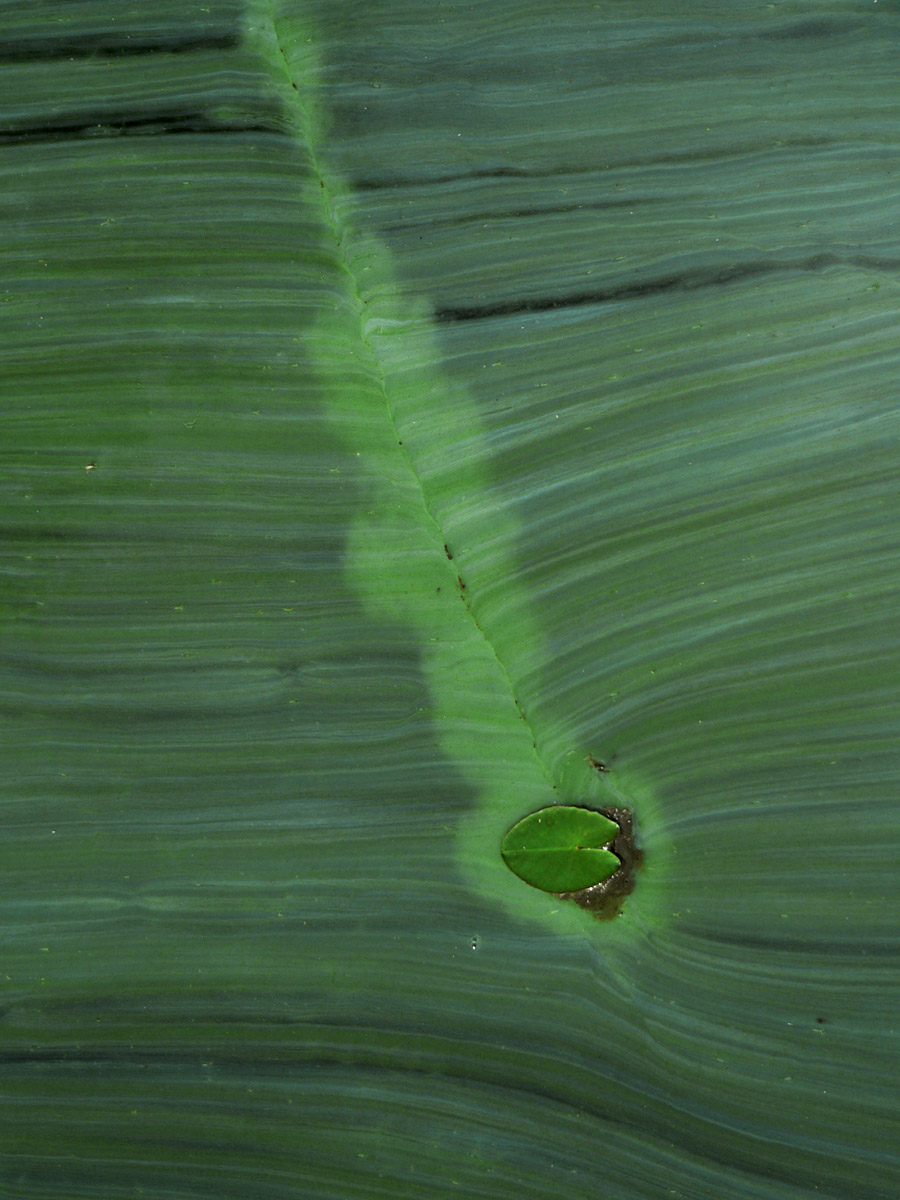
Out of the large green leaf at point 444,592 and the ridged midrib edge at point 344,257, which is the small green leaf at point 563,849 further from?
the ridged midrib edge at point 344,257

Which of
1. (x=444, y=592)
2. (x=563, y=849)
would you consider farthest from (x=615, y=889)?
(x=444, y=592)

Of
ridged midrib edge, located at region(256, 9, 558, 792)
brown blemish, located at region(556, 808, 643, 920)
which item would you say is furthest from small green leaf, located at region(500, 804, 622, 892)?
ridged midrib edge, located at region(256, 9, 558, 792)

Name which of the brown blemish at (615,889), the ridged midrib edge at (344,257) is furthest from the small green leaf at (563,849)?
the ridged midrib edge at (344,257)

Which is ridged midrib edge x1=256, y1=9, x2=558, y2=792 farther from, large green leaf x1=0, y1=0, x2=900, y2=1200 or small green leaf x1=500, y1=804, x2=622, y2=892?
small green leaf x1=500, y1=804, x2=622, y2=892

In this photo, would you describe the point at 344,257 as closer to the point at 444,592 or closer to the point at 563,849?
the point at 444,592

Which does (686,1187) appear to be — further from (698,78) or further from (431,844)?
(698,78)

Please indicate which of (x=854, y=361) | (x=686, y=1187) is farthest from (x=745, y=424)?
(x=686, y=1187)
